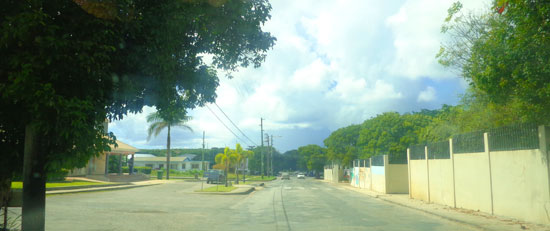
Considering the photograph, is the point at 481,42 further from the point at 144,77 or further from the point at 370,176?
the point at 370,176

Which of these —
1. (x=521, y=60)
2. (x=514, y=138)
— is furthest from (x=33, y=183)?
(x=514, y=138)

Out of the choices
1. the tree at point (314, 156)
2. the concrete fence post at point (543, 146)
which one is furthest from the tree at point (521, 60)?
the tree at point (314, 156)

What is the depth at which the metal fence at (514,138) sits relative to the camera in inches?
470

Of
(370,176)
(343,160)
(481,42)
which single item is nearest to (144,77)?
(481,42)

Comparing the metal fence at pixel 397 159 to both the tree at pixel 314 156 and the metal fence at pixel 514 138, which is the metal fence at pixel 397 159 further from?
the tree at pixel 314 156

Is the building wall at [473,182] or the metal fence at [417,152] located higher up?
the metal fence at [417,152]

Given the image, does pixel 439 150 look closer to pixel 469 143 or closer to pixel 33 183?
pixel 469 143

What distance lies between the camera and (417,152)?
22.9m

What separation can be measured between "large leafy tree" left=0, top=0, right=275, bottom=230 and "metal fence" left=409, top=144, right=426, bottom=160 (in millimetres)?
16287

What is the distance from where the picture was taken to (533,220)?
11.8m

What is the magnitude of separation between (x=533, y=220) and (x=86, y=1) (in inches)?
490

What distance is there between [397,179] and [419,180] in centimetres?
739

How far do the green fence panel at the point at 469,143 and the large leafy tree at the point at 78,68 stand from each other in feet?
35.6

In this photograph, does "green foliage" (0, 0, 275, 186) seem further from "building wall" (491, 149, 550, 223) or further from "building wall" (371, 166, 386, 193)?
"building wall" (371, 166, 386, 193)
